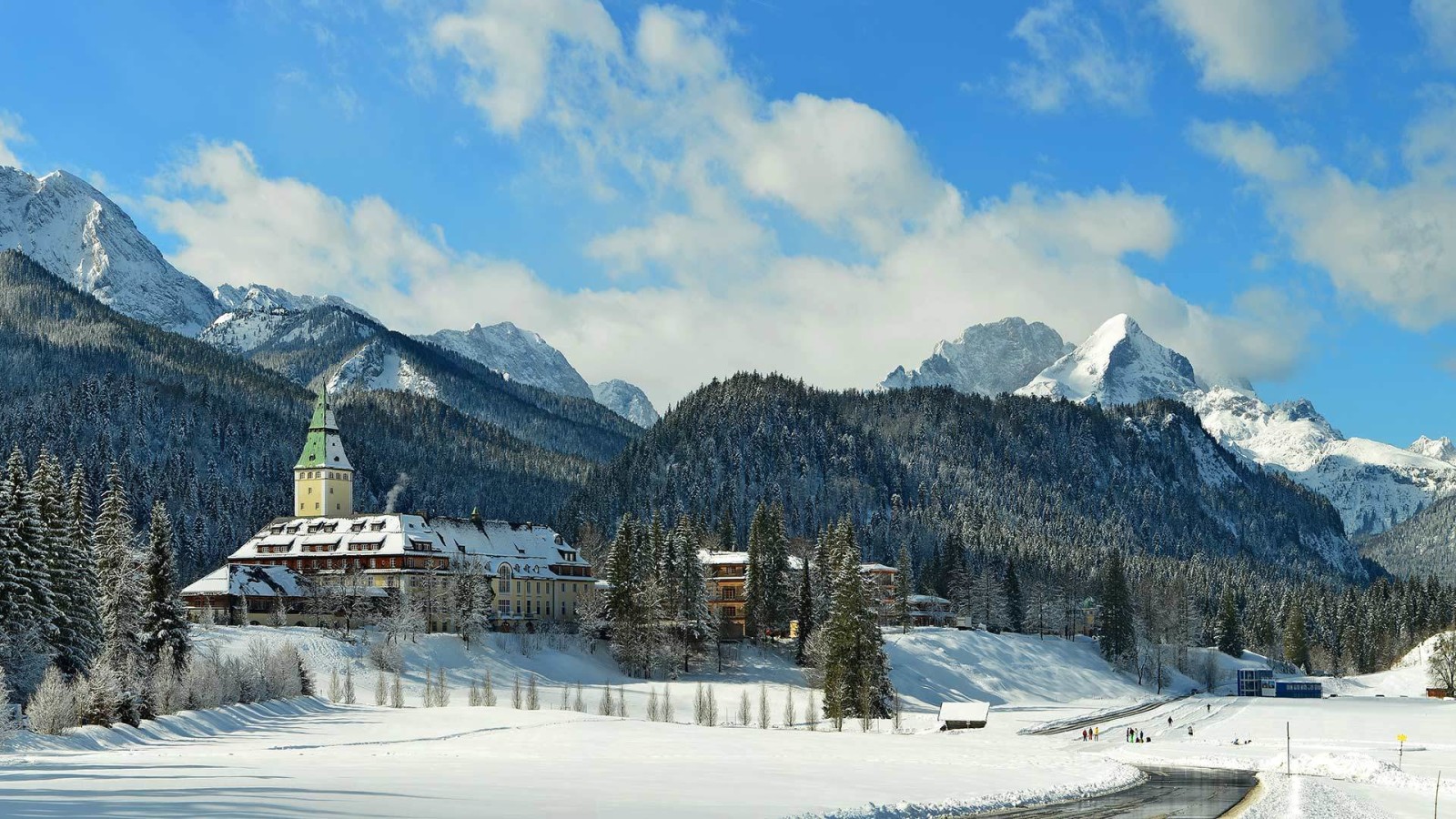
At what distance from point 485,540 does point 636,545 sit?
26.1 meters

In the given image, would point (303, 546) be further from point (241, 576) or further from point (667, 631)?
point (667, 631)

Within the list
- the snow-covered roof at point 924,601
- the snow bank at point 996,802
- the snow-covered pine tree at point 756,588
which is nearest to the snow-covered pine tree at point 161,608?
the snow bank at point 996,802

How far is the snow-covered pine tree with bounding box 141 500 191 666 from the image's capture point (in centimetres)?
9656

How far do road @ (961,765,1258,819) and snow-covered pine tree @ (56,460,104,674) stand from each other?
54.6 metres

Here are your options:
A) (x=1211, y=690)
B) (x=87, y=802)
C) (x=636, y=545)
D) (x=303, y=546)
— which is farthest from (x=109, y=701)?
(x=1211, y=690)

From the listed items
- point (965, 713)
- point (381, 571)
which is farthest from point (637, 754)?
point (381, 571)

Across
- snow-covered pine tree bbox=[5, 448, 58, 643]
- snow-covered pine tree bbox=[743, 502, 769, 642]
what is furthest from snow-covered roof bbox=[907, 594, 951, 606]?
snow-covered pine tree bbox=[5, 448, 58, 643]

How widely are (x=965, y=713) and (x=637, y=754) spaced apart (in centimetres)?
5277

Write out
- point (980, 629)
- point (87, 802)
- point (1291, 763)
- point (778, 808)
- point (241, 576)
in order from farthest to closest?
1. point (980, 629)
2. point (241, 576)
3. point (1291, 763)
4. point (778, 808)
5. point (87, 802)

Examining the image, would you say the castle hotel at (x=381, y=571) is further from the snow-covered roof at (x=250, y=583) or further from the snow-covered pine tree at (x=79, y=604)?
the snow-covered pine tree at (x=79, y=604)

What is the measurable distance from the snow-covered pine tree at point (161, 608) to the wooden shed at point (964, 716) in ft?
194

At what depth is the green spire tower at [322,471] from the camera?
620ft

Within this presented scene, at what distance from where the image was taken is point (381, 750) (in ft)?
223

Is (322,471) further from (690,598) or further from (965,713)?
(965,713)
